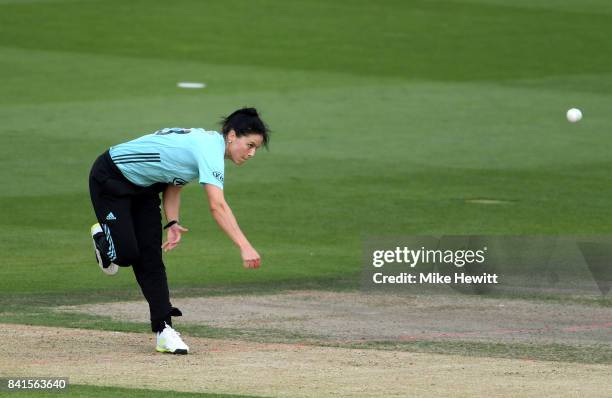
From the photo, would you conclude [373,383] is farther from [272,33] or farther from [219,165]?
[272,33]

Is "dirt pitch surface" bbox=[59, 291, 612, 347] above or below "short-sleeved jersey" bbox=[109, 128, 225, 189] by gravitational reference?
below

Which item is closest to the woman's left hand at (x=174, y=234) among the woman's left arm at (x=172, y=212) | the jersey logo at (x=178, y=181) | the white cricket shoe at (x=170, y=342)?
the woman's left arm at (x=172, y=212)

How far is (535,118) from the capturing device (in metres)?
25.2

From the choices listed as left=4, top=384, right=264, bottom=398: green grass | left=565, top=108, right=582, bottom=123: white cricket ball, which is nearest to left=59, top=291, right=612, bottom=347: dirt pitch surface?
left=4, top=384, right=264, bottom=398: green grass

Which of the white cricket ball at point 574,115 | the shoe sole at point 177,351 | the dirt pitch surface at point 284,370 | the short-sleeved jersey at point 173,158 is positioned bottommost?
the dirt pitch surface at point 284,370

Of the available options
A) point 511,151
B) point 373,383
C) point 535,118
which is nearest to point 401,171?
point 511,151

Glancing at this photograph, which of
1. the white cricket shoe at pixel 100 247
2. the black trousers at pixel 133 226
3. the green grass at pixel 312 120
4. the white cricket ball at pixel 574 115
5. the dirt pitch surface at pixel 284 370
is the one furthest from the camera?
the white cricket ball at pixel 574 115

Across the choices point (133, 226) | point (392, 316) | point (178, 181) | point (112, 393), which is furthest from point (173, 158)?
point (392, 316)

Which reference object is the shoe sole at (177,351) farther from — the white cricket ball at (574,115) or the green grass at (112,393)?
the white cricket ball at (574,115)

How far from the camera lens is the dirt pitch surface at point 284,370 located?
9.12m

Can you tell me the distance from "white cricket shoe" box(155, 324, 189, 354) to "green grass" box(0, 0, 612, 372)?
1768mm

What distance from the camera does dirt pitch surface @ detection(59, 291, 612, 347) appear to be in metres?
11.5

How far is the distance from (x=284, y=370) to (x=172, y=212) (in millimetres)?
1537

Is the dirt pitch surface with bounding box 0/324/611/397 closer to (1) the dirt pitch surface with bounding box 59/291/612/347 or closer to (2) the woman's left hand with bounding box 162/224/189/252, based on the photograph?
(2) the woman's left hand with bounding box 162/224/189/252
